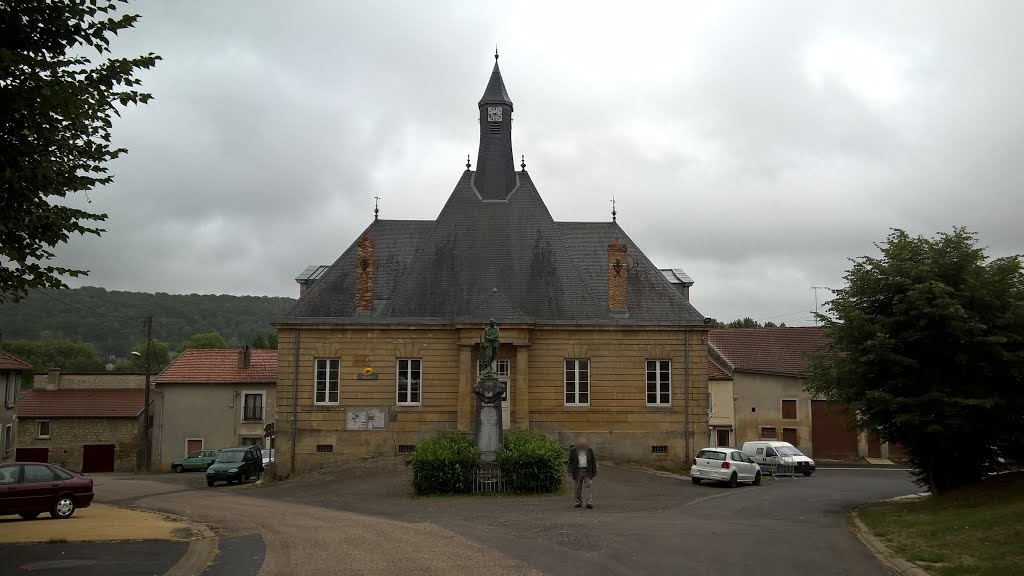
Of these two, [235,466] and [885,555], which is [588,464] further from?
[235,466]

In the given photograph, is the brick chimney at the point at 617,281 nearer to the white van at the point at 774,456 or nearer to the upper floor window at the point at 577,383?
the upper floor window at the point at 577,383

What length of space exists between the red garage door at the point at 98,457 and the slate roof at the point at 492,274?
19.4m

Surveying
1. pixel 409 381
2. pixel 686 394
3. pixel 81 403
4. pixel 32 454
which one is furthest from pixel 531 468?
pixel 81 403

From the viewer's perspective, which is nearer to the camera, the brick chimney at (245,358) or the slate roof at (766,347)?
the slate roof at (766,347)

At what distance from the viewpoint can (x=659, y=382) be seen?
3303 cm

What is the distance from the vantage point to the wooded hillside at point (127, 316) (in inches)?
3352

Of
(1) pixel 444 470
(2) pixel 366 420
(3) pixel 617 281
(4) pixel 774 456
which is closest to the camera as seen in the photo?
(1) pixel 444 470

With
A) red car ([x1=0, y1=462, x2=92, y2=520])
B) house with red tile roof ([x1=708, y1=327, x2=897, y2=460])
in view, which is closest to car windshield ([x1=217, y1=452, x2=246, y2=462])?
red car ([x1=0, y1=462, x2=92, y2=520])

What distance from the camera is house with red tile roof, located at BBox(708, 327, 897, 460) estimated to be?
44.2 m

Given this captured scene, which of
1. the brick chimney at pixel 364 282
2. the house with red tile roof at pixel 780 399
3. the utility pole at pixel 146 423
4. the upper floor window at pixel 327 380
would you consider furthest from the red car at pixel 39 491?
the house with red tile roof at pixel 780 399

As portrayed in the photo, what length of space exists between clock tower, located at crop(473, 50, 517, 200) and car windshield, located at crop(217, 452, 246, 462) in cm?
1496

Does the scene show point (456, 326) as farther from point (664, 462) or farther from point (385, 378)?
point (664, 462)

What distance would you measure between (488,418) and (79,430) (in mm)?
31785

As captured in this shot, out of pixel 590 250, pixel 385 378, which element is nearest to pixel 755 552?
pixel 385 378
